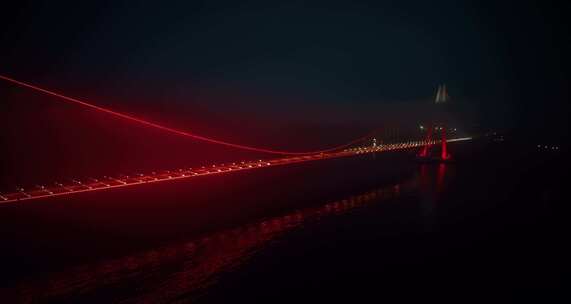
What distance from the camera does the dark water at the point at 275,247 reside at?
659cm

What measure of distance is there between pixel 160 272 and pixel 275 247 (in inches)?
107

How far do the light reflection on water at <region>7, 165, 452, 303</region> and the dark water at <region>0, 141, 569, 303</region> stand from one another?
0.03 m

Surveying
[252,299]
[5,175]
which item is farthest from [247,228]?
[5,175]

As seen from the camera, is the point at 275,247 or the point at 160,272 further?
the point at 275,247

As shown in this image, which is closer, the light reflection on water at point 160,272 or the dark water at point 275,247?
the light reflection on water at point 160,272

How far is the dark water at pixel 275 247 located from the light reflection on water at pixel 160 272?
27 mm

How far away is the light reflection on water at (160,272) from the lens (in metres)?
6.42

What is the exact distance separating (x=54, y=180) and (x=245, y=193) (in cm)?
645

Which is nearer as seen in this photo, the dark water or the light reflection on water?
the light reflection on water

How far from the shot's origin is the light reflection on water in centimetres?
642

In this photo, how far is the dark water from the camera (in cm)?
659

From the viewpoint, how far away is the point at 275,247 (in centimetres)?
887

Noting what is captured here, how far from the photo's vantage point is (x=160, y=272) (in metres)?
7.27

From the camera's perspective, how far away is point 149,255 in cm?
819
